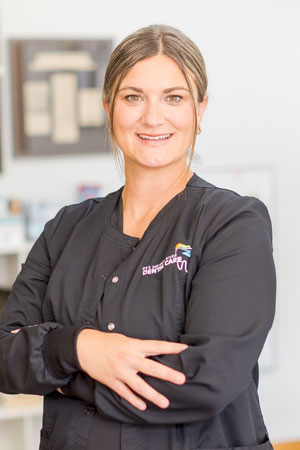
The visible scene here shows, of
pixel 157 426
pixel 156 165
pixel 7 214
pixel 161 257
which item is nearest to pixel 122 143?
pixel 156 165

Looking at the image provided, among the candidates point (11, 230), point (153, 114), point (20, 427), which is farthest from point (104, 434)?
point (20, 427)

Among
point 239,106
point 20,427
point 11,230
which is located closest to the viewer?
point 11,230

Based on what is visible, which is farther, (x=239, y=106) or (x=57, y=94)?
(x=239, y=106)

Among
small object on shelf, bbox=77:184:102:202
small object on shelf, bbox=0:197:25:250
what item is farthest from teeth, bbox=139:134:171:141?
small object on shelf, bbox=77:184:102:202

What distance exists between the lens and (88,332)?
1.40 meters

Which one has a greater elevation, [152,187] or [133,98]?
[133,98]

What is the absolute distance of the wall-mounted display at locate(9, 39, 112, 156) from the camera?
3.24m

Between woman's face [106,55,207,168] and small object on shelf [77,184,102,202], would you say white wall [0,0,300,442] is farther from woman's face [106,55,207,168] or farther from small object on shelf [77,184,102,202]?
woman's face [106,55,207,168]

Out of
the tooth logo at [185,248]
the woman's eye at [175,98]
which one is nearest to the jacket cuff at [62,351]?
the tooth logo at [185,248]

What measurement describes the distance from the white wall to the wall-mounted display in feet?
0.16

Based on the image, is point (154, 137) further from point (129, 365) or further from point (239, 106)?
point (239, 106)

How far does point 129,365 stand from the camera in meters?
1.34

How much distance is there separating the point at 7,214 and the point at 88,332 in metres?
1.81

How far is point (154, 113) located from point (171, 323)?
0.41m
